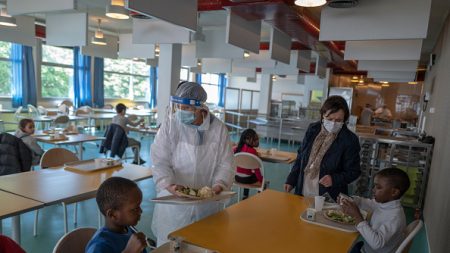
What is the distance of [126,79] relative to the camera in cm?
1177

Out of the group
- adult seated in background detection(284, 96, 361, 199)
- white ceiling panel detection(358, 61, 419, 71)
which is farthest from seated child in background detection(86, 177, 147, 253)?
white ceiling panel detection(358, 61, 419, 71)

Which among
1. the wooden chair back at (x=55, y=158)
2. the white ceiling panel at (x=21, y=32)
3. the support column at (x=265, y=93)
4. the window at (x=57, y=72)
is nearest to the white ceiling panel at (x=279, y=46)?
the wooden chair back at (x=55, y=158)

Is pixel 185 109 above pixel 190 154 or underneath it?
above

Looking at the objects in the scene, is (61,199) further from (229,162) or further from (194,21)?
(194,21)

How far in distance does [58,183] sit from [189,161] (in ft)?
3.54

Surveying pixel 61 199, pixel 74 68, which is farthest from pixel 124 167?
pixel 74 68

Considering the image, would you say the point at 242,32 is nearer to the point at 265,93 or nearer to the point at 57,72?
the point at 265,93

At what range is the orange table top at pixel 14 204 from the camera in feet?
5.59

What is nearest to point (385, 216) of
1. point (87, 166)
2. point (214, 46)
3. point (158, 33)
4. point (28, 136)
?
point (87, 166)

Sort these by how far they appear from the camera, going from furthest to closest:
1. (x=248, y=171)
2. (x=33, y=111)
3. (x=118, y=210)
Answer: (x=33, y=111)
(x=248, y=171)
(x=118, y=210)

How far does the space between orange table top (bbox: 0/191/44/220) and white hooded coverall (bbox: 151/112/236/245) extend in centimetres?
73

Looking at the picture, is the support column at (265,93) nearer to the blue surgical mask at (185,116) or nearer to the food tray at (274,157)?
the food tray at (274,157)

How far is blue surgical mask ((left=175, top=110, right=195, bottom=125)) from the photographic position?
182 centimetres

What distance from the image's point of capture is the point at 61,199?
1965 mm
